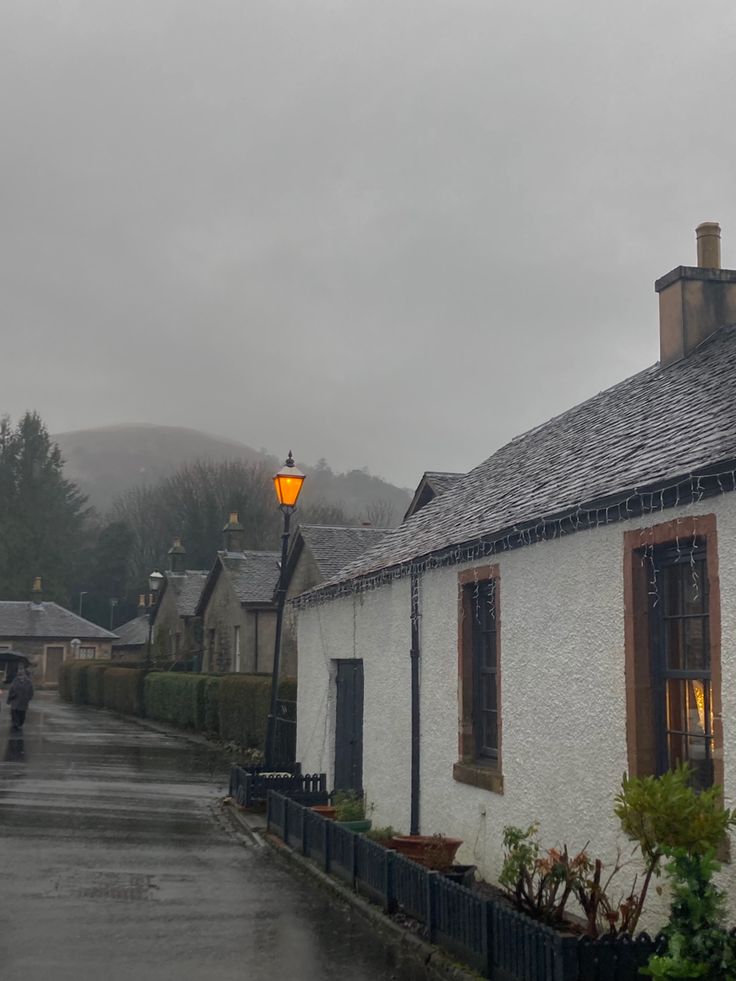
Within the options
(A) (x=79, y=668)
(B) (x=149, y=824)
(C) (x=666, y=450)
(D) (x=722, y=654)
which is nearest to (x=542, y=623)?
(C) (x=666, y=450)

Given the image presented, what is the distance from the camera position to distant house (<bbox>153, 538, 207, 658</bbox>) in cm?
4766

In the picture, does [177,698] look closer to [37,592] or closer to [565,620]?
[565,620]

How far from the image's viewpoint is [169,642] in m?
51.1

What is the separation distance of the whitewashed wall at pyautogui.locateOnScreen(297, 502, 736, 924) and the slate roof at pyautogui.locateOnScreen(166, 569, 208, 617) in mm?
35662

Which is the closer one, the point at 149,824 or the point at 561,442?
the point at 561,442

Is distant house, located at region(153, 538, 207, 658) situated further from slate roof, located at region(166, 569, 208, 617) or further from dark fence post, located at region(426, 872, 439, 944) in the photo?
dark fence post, located at region(426, 872, 439, 944)

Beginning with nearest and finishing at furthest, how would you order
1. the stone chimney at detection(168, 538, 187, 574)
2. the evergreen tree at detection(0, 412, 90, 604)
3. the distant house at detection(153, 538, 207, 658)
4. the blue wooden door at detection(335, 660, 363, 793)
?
the blue wooden door at detection(335, 660, 363, 793), the distant house at detection(153, 538, 207, 658), the stone chimney at detection(168, 538, 187, 574), the evergreen tree at detection(0, 412, 90, 604)

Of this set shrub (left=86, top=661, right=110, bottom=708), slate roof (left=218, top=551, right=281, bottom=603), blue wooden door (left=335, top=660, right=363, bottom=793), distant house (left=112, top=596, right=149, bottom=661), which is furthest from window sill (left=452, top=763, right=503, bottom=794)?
distant house (left=112, top=596, right=149, bottom=661)

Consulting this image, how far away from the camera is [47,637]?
208 ft

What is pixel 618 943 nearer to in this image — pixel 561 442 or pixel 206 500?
pixel 561 442

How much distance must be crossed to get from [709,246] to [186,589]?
132 feet

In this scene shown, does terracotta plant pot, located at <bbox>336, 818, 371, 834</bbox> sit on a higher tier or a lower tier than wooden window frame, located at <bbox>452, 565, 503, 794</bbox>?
lower

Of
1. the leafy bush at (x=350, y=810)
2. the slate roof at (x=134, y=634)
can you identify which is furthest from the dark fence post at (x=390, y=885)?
the slate roof at (x=134, y=634)

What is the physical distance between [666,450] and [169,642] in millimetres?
44565
